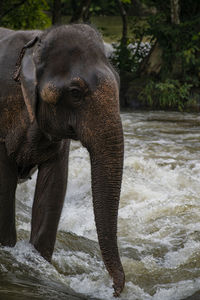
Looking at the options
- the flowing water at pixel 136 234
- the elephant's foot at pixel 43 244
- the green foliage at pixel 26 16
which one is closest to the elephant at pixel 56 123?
the elephant's foot at pixel 43 244

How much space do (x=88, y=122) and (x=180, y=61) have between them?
44.3 feet

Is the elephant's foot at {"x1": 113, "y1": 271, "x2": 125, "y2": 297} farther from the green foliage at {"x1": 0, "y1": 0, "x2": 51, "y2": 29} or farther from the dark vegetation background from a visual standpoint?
the green foliage at {"x1": 0, "y1": 0, "x2": 51, "y2": 29}

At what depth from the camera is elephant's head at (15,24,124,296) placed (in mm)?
3578

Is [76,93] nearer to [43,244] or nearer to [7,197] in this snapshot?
[7,197]

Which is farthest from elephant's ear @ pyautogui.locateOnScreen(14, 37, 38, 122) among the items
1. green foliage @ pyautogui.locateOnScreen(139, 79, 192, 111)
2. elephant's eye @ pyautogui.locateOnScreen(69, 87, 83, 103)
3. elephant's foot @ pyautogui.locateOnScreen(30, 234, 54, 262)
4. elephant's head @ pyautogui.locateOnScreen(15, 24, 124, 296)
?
green foliage @ pyautogui.locateOnScreen(139, 79, 192, 111)

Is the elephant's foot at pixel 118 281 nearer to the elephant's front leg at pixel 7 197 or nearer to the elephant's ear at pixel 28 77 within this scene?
the elephant's ear at pixel 28 77

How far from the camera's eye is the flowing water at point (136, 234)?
4.36 meters

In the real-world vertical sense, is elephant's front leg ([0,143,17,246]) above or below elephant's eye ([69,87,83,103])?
below

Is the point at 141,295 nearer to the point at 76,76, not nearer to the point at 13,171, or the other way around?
the point at 13,171

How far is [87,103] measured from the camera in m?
3.64

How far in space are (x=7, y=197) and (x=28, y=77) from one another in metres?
1.00

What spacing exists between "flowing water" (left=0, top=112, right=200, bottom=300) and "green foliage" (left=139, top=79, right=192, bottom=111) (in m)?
3.24

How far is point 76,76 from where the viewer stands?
369cm

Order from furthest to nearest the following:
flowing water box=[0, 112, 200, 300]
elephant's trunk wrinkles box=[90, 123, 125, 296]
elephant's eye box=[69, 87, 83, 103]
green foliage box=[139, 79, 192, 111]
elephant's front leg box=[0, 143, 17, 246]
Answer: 1. green foliage box=[139, 79, 192, 111]
2. elephant's front leg box=[0, 143, 17, 246]
3. flowing water box=[0, 112, 200, 300]
4. elephant's eye box=[69, 87, 83, 103]
5. elephant's trunk wrinkles box=[90, 123, 125, 296]
